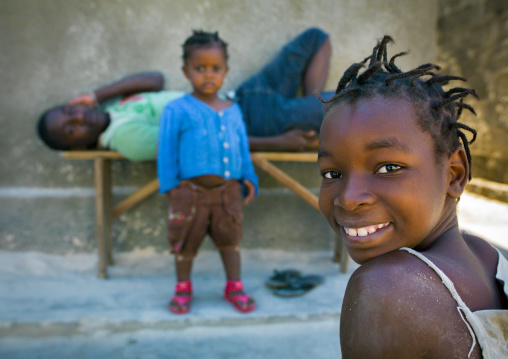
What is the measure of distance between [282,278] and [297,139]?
3.16 ft

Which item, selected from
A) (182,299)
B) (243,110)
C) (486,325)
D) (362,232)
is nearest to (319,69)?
(243,110)

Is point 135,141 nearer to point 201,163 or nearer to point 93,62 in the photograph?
point 201,163

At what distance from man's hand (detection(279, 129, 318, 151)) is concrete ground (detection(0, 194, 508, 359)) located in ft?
3.14

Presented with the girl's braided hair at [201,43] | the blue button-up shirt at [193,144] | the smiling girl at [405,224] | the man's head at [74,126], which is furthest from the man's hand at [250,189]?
the smiling girl at [405,224]

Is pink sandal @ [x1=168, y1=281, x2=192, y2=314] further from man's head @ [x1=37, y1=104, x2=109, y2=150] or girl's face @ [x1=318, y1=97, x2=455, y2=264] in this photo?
girl's face @ [x1=318, y1=97, x2=455, y2=264]

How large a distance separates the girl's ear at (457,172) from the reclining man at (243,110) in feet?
7.00

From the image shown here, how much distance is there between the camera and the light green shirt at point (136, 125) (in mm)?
2910

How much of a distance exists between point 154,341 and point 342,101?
1.95 m

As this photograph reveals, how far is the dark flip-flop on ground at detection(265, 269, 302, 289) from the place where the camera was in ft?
9.76

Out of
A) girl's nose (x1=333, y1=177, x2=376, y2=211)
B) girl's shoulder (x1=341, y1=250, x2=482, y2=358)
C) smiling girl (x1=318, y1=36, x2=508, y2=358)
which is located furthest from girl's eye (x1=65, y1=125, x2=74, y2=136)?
girl's shoulder (x1=341, y1=250, x2=482, y2=358)

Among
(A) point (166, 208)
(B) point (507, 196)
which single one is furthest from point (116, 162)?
(B) point (507, 196)

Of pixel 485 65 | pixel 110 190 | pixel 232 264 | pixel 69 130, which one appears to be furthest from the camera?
pixel 485 65

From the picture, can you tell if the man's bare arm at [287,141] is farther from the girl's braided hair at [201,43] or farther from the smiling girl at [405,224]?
the smiling girl at [405,224]

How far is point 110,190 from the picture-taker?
3287mm
